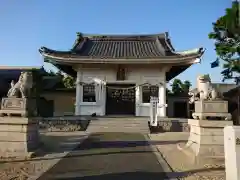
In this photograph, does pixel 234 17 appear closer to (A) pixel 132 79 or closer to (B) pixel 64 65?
(A) pixel 132 79

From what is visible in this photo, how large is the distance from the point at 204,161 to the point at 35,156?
5008 millimetres

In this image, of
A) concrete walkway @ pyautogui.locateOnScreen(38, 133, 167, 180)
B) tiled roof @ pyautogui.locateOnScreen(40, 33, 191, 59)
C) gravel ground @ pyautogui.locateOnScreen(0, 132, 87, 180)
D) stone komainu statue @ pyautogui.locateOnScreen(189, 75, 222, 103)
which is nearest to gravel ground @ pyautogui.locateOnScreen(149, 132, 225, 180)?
concrete walkway @ pyautogui.locateOnScreen(38, 133, 167, 180)

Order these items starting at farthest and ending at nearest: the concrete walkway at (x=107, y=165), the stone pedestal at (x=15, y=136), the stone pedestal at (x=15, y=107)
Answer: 1. the stone pedestal at (x=15, y=107)
2. the stone pedestal at (x=15, y=136)
3. the concrete walkway at (x=107, y=165)

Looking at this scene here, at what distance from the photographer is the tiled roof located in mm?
20594

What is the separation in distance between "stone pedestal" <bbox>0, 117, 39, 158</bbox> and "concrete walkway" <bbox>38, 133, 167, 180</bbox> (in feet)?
4.53

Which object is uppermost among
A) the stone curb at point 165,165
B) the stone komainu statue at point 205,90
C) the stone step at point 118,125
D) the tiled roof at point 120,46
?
the tiled roof at point 120,46

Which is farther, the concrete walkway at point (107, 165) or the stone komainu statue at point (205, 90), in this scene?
the stone komainu statue at point (205, 90)

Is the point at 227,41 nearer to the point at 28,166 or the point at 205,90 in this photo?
the point at 205,90

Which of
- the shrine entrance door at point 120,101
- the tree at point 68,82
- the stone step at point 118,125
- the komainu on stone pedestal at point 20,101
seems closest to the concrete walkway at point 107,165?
the komainu on stone pedestal at point 20,101

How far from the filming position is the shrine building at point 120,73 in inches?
744

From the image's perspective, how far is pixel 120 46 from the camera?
23312 mm

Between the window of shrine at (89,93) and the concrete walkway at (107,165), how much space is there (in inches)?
434

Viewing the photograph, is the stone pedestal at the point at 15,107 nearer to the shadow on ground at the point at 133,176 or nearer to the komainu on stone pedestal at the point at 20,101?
the komainu on stone pedestal at the point at 20,101

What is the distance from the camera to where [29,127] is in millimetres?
8148
